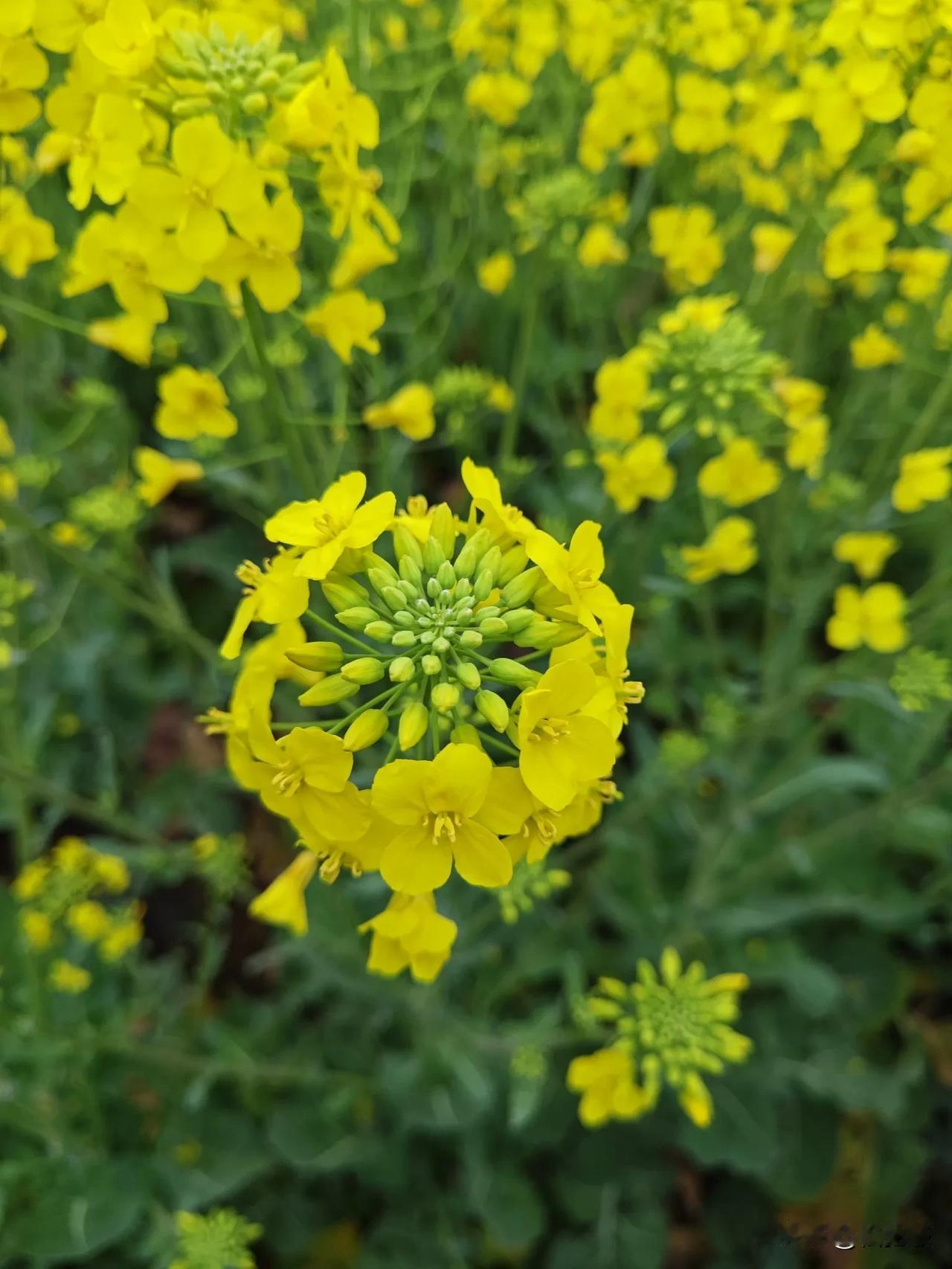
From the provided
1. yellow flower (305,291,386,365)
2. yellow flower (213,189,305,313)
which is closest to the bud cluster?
yellow flower (213,189,305,313)

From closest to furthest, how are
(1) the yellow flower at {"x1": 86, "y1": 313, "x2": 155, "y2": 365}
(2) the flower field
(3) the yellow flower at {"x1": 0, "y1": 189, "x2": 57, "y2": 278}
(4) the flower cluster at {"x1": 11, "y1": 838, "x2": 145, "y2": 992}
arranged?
→ 1. (2) the flower field
2. (3) the yellow flower at {"x1": 0, "y1": 189, "x2": 57, "y2": 278}
3. (1) the yellow flower at {"x1": 86, "y1": 313, "x2": 155, "y2": 365}
4. (4) the flower cluster at {"x1": 11, "y1": 838, "x2": 145, "y2": 992}

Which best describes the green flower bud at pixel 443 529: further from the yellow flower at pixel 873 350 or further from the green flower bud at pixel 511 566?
the yellow flower at pixel 873 350

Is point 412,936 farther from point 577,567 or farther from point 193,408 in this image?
point 193,408

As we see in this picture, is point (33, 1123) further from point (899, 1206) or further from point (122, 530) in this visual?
point (899, 1206)

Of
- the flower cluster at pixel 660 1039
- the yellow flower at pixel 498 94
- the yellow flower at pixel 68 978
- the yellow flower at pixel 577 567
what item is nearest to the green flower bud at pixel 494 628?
the yellow flower at pixel 577 567

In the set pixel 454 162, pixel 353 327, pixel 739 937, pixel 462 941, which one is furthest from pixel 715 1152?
pixel 454 162

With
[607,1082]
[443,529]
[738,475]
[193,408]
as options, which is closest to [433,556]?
[443,529]

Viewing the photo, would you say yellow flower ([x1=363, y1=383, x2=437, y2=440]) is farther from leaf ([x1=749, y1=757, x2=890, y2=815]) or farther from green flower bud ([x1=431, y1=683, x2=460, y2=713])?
leaf ([x1=749, y1=757, x2=890, y2=815])
